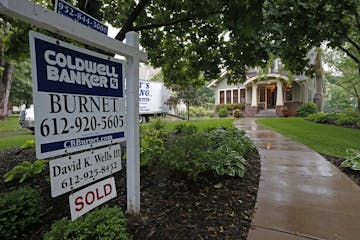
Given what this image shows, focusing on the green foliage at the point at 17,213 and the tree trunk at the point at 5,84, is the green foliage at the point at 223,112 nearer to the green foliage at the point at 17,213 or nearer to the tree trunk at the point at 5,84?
the tree trunk at the point at 5,84

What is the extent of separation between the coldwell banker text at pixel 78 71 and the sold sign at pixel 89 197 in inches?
33.7

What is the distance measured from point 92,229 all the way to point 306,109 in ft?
63.6

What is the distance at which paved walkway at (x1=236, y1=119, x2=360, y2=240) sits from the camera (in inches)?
82.1

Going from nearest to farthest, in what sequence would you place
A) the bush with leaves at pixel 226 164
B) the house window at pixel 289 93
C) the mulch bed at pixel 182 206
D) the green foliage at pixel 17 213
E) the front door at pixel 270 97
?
1. the green foliage at pixel 17 213
2. the mulch bed at pixel 182 206
3. the bush with leaves at pixel 226 164
4. the house window at pixel 289 93
5. the front door at pixel 270 97

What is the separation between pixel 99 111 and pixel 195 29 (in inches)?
165

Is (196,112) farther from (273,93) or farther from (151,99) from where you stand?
(273,93)

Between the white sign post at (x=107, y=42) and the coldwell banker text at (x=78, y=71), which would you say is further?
the coldwell banker text at (x=78, y=71)

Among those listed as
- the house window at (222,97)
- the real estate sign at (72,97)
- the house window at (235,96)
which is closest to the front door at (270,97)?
the house window at (235,96)

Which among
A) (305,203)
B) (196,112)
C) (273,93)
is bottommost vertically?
(305,203)

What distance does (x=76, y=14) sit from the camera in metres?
1.66

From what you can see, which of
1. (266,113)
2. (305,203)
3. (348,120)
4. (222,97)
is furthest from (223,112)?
(305,203)

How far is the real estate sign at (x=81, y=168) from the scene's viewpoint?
1.49 metres

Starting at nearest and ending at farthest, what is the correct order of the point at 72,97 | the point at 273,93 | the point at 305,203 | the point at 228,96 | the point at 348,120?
the point at 72,97 < the point at 305,203 < the point at 348,120 < the point at 273,93 < the point at 228,96

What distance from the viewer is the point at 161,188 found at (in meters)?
2.96
